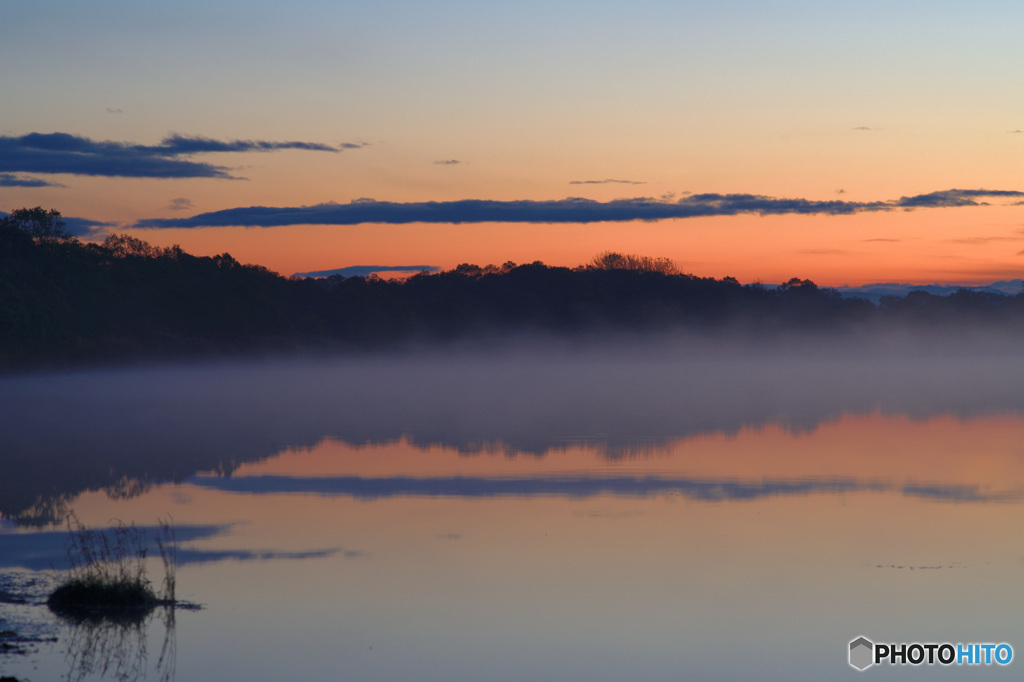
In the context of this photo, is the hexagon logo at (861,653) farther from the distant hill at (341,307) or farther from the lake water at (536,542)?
the distant hill at (341,307)

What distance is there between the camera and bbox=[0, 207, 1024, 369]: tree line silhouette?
71.4 metres

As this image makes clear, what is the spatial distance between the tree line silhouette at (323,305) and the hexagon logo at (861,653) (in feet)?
200

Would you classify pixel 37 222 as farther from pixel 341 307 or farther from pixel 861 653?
pixel 861 653

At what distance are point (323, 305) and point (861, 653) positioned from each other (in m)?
110

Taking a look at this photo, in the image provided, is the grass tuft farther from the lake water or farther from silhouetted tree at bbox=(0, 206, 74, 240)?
silhouetted tree at bbox=(0, 206, 74, 240)

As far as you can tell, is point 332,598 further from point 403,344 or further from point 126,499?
point 403,344

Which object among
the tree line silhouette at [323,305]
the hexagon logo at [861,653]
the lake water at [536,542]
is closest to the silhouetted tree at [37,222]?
the tree line silhouette at [323,305]

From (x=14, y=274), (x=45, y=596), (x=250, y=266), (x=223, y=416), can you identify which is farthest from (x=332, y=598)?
(x=250, y=266)

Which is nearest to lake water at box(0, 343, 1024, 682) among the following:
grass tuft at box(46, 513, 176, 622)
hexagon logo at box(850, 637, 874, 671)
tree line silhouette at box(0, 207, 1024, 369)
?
hexagon logo at box(850, 637, 874, 671)

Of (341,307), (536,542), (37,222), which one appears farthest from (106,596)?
(341,307)

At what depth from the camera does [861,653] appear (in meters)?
9.00

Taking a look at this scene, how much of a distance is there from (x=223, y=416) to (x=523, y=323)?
97.3 meters

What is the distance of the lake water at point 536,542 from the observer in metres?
8.88

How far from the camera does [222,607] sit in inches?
394
